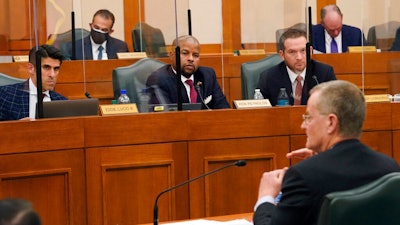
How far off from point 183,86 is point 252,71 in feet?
2.34

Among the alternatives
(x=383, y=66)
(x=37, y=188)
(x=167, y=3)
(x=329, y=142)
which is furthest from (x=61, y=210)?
(x=383, y=66)

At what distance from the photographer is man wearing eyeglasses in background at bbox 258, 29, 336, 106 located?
6047mm

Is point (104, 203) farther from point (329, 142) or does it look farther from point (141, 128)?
point (329, 142)

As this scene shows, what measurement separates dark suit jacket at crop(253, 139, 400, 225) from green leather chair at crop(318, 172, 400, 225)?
18 cm

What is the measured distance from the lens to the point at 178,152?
186 inches

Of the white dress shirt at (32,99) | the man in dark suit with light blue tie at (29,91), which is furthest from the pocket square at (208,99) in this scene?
the white dress shirt at (32,99)

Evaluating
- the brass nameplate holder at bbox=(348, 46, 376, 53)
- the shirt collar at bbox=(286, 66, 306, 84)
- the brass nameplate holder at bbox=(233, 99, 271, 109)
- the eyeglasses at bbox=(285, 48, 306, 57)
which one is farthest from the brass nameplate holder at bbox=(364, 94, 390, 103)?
the brass nameplate holder at bbox=(348, 46, 376, 53)

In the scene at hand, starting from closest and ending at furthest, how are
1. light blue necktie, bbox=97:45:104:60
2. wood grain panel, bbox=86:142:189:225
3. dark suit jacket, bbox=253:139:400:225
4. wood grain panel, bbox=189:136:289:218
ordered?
dark suit jacket, bbox=253:139:400:225 → wood grain panel, bbox=86:142:189:225 → wood grain panel, bbox=189:136:289:218 → light blue necktie, bbox=97:45:104:60

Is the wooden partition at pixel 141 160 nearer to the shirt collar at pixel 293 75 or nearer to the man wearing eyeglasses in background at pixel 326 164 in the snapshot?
the shirt collar at pixel 293 75

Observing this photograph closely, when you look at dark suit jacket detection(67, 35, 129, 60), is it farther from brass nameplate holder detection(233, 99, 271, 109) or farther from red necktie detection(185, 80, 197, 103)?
brass nameplate holder detection(233, 99, 271, 109)

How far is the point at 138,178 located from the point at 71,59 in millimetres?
3157

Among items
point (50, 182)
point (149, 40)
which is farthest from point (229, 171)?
point (149, 40)

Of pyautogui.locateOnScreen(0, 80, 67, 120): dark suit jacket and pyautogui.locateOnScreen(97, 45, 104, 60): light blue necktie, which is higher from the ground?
pyautogui.locateOnScreen(97, 45, 104, 60): light blue necktie

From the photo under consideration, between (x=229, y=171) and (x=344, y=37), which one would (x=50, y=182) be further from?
(x=344, y=37)
